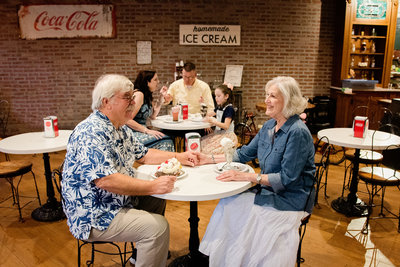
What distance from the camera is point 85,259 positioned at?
2521 millimetres

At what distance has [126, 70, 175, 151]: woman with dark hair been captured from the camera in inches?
140

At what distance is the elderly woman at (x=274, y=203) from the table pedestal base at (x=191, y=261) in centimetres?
40

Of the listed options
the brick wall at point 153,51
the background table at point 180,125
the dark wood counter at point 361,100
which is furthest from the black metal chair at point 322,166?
the brick wall at point 153,51

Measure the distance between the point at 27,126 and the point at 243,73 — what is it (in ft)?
14.7

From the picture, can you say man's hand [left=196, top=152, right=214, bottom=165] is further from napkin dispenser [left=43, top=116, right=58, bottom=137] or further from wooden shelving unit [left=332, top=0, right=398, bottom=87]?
wooden shelving unit [left=332, top=0, right=398, bottom=87]

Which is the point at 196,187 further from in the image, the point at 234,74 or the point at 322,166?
the point at 234,74

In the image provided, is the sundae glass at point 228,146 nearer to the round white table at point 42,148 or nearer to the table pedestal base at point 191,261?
the table pedestal base at point 191,261

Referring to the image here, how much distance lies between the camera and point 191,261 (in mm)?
2326

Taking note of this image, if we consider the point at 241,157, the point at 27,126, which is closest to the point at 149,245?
the point at 241,157

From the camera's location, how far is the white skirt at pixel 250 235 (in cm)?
178

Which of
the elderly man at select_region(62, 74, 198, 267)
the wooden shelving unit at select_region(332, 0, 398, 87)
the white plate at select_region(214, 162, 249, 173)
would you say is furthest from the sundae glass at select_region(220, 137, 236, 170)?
the wooden shelving unit at select_region(332, 0, 398, 87)

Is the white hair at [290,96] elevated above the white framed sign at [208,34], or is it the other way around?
the white framed sign at [208,34]

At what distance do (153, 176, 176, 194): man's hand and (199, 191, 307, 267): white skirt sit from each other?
1.35 feet

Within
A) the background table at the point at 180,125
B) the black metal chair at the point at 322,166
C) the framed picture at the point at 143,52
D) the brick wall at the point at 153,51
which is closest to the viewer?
the black metal chair at the point at 322,166
